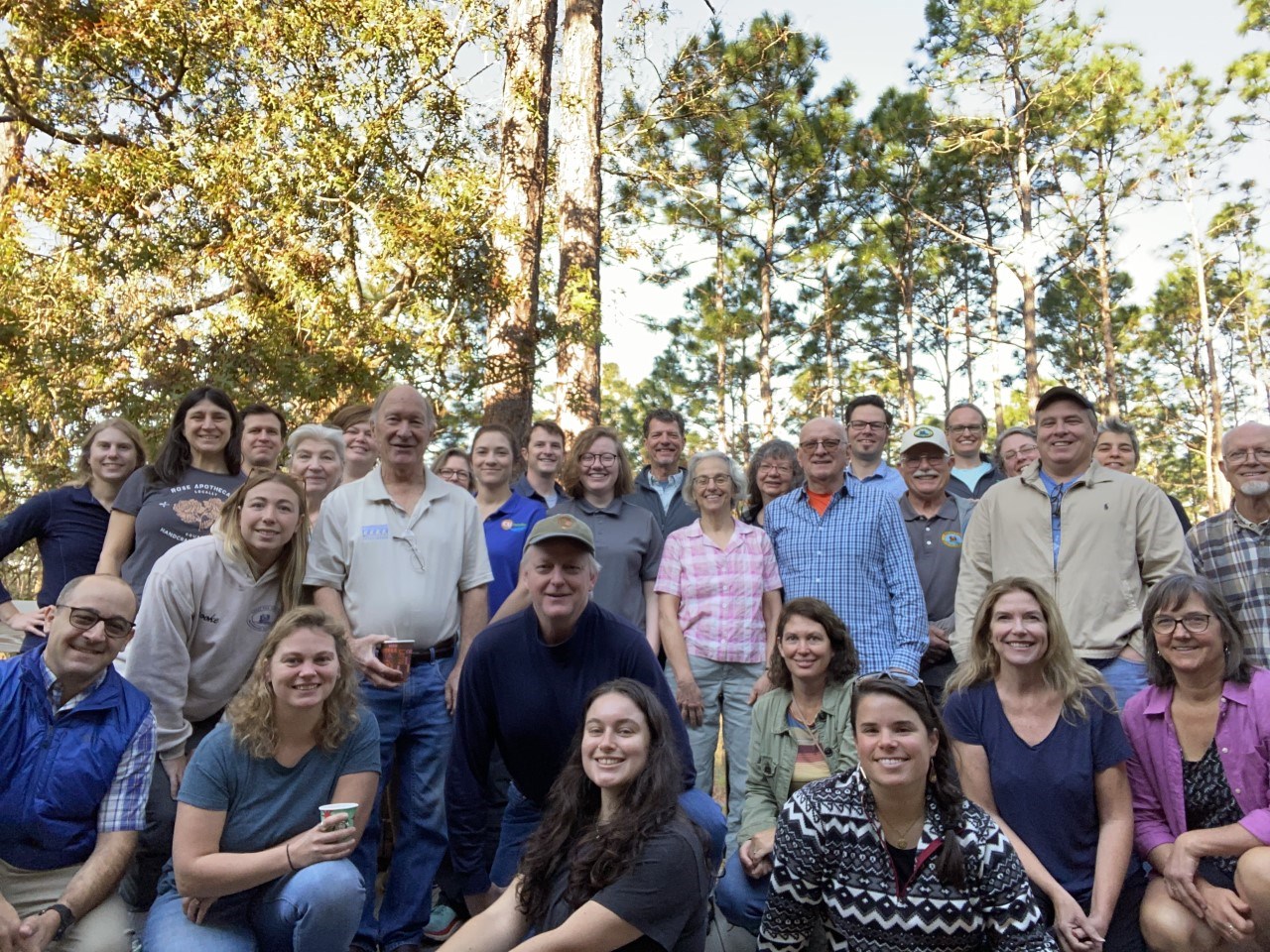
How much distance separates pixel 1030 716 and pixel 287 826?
236 centimetres

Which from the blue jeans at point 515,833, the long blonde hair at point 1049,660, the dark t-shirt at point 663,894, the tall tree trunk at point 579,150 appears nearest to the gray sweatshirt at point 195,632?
the blue jeans at point 515,833

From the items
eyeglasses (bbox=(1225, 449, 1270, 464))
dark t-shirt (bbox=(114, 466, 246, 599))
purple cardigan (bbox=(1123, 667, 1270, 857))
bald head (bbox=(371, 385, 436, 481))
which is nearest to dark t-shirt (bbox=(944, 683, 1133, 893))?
purple cardigan (bbox=(1123, 667, 1270, 857))

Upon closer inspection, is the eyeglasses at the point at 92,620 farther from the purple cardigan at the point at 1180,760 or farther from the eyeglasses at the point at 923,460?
the eyeglasses at the point at 923,460

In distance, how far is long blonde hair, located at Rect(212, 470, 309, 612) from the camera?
137 inches

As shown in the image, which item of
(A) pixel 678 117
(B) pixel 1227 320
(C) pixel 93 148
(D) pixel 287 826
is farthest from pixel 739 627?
(B) pixel 1227 320

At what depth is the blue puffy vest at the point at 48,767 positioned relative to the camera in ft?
9.52

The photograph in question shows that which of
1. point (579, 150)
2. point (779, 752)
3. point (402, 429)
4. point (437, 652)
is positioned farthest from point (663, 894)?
point (579, 150)

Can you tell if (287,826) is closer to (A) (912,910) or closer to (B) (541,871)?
(B) (541,871)

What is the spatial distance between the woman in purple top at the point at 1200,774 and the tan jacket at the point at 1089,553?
1.68ft

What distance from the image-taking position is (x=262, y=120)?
784 cm

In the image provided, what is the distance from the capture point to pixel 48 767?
9.59 feet

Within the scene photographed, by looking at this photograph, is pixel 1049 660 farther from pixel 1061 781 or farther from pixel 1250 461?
pixel 1250 461

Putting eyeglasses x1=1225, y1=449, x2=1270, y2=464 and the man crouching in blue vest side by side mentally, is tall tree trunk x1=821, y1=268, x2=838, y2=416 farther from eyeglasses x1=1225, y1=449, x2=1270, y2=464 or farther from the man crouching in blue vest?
the man crouching in blue vest

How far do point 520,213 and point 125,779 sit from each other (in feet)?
19.7
